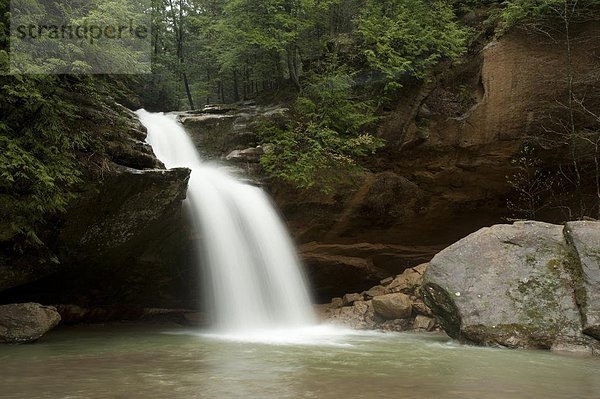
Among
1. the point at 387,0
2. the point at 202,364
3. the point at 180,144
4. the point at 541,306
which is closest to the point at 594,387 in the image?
the point at 541,306

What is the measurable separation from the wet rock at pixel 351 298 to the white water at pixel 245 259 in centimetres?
187

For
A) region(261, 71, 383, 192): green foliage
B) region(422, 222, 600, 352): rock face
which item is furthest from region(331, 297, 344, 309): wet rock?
region(422, 222, 600, 352): rock face

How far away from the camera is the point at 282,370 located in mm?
6676

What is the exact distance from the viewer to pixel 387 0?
54.2ft

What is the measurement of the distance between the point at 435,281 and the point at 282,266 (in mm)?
4777

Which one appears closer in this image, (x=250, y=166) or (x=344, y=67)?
(x=250, y=166)

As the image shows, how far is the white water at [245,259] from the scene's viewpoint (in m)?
12.2

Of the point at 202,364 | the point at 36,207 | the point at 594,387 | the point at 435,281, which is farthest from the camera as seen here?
the point at 435,281

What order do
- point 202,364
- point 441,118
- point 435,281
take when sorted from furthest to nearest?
point 441,118 → point 435,281 → point 202,364

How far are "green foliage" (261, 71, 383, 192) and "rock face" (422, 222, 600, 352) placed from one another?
4.62 meters

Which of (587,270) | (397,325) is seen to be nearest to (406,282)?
(397,325)

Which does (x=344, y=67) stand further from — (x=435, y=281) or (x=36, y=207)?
(x=36, y=207)

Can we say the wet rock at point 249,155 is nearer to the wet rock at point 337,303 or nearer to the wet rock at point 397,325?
the wet rock at point 337,303

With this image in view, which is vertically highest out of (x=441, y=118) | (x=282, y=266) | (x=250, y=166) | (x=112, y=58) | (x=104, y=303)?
(x=112, y=58)
